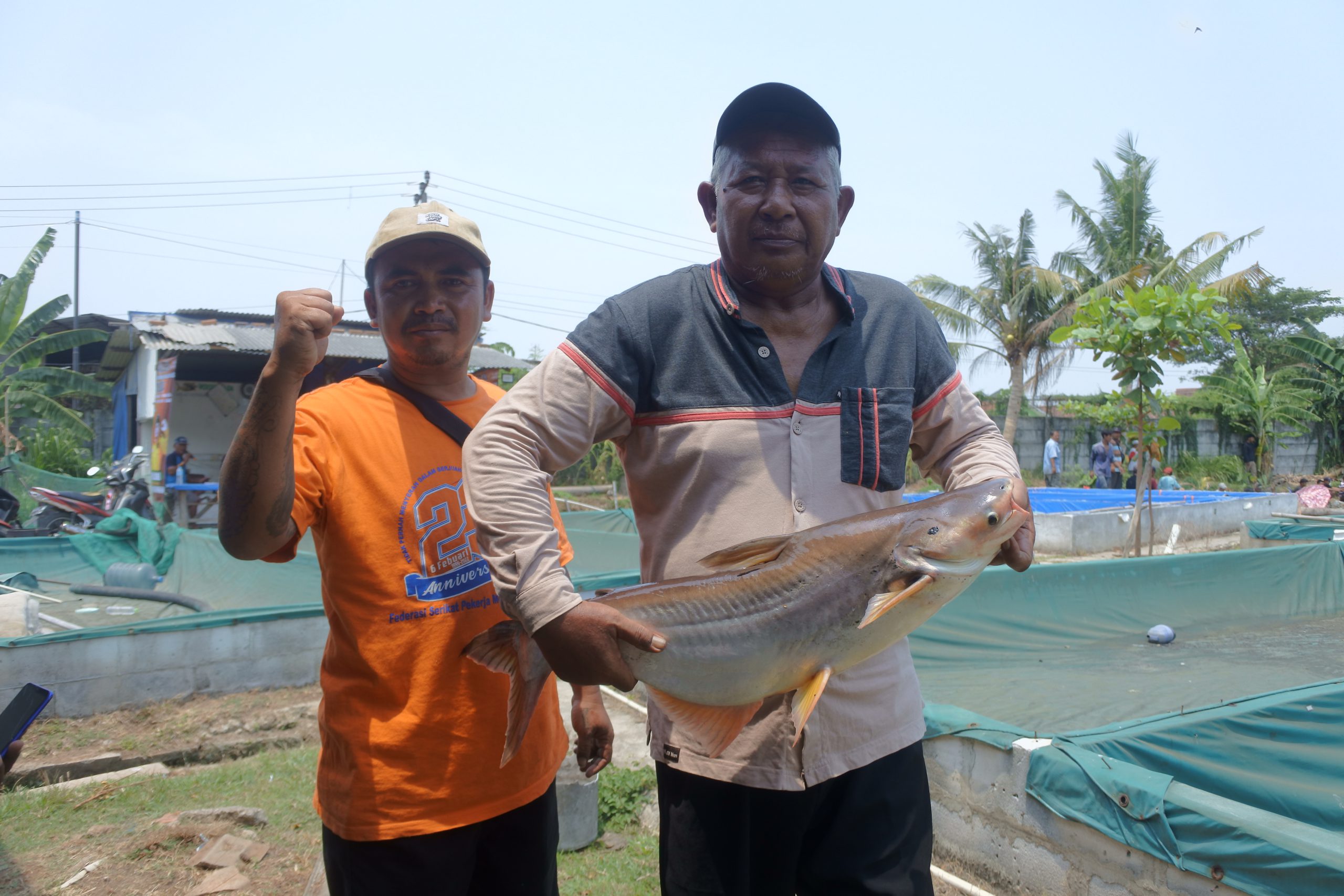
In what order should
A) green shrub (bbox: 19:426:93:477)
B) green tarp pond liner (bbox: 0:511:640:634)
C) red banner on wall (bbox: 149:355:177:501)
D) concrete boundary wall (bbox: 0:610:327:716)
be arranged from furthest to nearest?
1. green shrub (bbox: 19:426:93:477)
2. red banner on wall (bbox: 149:355:177:501)
3. green tarp pond liner (bbox: 0:511:640:634)
4. concrete boundary wall (bbox: 0:610:327:716)

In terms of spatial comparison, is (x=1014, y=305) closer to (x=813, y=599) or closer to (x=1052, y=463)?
(x=1052, y=463)

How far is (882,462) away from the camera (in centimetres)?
187

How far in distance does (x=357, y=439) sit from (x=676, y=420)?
2.51ft

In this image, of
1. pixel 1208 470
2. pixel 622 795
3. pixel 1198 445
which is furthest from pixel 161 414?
pixel 1198 445

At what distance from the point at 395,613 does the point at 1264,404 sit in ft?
83.7

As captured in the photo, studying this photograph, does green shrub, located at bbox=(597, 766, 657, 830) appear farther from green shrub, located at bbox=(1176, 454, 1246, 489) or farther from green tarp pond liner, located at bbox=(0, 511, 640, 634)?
green shrub, located at bbox=(1176, 454, 1246, 489)

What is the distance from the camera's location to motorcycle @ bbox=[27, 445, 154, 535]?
11.0 metres

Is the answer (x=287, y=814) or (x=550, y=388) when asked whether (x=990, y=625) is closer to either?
(x=287, y=814)

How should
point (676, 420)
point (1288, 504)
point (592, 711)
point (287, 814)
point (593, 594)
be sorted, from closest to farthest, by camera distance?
1. point (593, 594)
2. point (676, 420)
3. point (592, 711)
4. point (287, 814)
5. point (1288, 504)

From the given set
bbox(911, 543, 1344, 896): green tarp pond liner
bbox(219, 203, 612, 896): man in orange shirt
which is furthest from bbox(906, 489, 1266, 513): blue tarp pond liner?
bbox(219, 203, 612, 896): man in orange shirt

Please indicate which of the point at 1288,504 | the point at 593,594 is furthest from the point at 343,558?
the point at 1288,504

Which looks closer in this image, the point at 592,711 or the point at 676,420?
the point at 676,420

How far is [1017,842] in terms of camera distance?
10.1 feet

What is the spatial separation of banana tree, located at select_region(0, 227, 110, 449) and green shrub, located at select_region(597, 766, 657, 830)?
53.3ft
